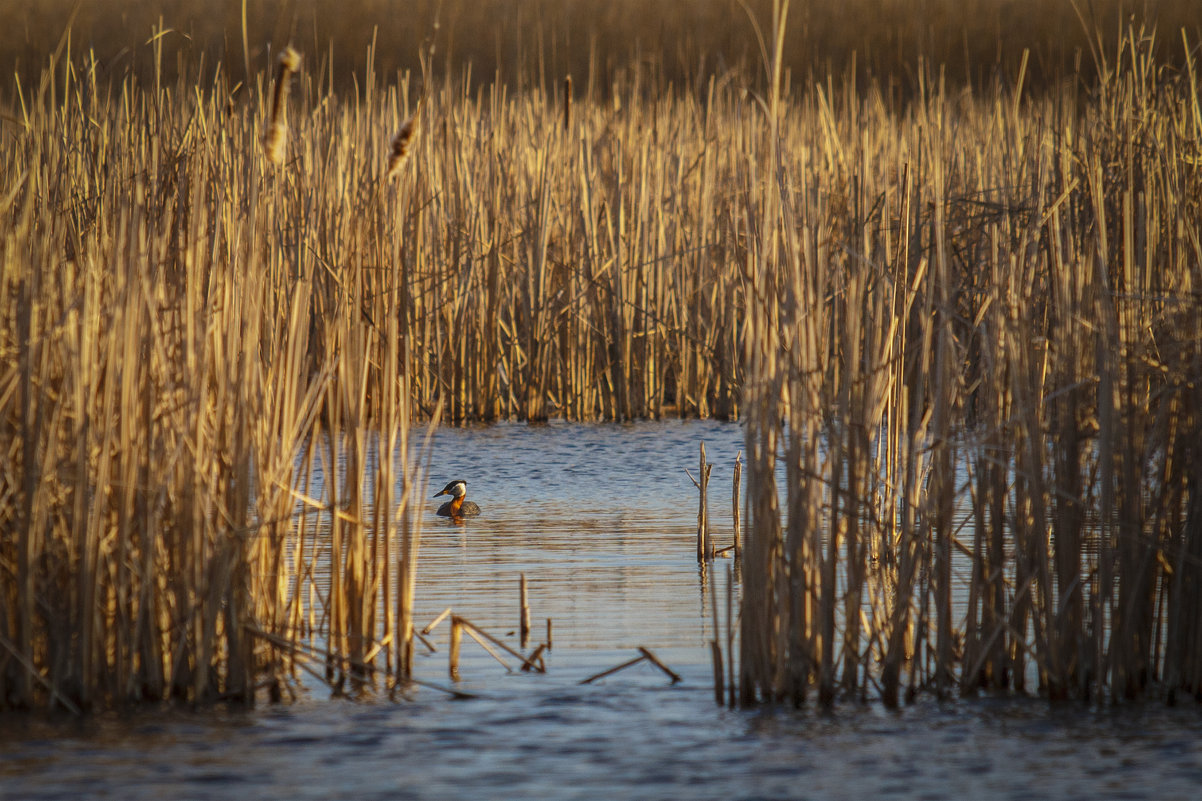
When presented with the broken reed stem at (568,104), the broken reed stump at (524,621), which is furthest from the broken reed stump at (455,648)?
the broken reed stem at (568,104)

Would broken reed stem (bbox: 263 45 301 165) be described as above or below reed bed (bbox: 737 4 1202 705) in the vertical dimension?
above

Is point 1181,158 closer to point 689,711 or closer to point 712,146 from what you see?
point 689,711

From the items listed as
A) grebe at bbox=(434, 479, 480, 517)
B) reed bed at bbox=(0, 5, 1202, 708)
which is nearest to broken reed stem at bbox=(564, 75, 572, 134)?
grebe at bbox=(434, 479, 480, 517)

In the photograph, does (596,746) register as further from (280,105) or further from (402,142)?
(280,105)

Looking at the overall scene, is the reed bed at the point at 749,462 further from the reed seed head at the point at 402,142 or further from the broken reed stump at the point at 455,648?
the broken reed stump at the point at 455,648

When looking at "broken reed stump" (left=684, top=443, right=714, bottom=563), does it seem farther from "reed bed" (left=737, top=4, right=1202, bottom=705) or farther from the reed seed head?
the reed seed head

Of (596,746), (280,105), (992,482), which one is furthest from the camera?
(280,105)

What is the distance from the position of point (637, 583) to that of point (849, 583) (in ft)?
5.25

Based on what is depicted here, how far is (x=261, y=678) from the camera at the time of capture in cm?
374

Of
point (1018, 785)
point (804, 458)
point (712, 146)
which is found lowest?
point (1018, 785)

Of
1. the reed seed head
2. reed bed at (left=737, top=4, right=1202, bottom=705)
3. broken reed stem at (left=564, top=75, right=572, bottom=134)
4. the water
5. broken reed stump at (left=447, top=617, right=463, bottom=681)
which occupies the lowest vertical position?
the water

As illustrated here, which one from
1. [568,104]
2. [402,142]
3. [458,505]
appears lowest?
[458,505]

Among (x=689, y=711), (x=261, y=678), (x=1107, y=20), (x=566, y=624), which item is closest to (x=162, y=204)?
(x=261, y=678)

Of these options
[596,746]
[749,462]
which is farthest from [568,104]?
[596,746]
